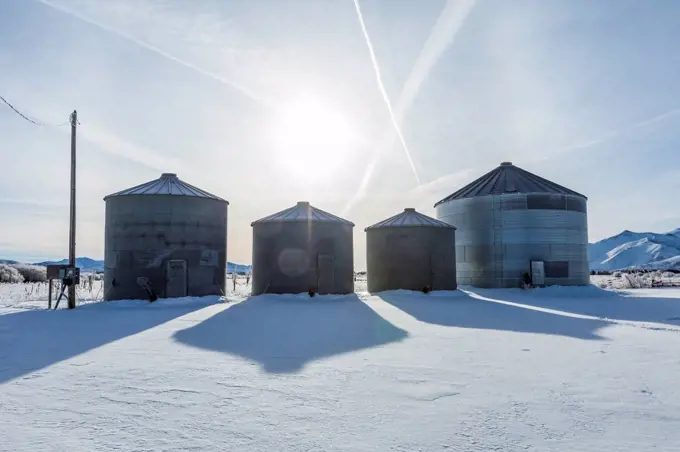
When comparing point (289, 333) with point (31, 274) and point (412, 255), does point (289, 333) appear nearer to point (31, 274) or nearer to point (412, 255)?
point (412, 255)

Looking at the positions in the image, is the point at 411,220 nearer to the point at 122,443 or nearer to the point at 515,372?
the point at 515,372

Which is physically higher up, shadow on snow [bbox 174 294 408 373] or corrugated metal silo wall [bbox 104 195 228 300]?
corrugated metal silo wall [bbox 104 195 228 300]

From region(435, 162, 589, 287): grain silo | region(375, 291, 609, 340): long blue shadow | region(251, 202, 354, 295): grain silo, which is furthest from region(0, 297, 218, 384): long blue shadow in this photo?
region(435, 162, 589, 287): grain silo

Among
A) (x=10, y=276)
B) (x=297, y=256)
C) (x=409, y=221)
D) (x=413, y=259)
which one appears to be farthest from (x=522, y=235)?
(x=10, y=276)

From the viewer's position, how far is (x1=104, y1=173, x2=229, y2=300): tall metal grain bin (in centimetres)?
2270

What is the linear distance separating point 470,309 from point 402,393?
1351 cm

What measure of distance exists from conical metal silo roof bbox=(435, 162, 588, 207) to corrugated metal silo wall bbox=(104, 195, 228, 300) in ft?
59.2

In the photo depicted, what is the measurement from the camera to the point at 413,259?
27.4 m

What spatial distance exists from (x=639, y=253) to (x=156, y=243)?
567 ft

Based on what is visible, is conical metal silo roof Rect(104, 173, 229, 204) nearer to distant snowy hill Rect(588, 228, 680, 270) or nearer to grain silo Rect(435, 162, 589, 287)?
grain silo Rect(435, 162, 589, 287)

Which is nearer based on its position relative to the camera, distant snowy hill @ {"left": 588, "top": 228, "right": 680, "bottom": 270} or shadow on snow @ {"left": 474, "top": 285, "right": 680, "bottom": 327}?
shadow on snow @ {"left": 474, "top": 285, "right": 680, "bottom": 327}

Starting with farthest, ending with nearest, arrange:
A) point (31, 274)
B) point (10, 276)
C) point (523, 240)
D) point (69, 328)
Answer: point (31, 274)
point (10, 276)
point (523, 240)
point (69, 328)

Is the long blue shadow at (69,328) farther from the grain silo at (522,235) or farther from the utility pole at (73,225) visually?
the grain silo at (522,235)

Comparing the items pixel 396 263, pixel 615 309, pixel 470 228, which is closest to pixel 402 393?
pixel 615 309
